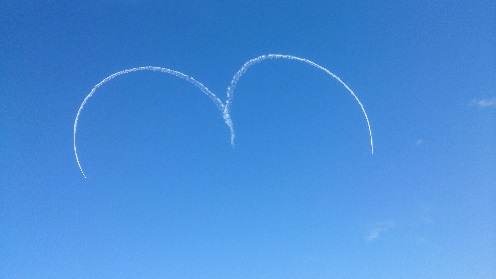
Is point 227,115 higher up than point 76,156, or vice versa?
point 227,115

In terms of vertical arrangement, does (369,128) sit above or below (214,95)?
below

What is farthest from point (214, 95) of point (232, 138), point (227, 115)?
point (232, 138)

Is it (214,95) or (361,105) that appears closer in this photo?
(361,105)

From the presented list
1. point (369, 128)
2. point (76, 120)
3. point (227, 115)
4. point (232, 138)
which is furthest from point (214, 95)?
point (369, 128)

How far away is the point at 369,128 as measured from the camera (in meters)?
54.1

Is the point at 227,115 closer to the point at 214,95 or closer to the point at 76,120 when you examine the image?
the point at 214,95

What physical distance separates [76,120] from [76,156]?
710 centimetres

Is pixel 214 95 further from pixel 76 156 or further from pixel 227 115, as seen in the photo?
pixel 76 156

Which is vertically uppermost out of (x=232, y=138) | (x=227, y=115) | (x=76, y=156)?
(x=227, y=115)

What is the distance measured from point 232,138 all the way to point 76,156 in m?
30.1

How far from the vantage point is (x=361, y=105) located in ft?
179

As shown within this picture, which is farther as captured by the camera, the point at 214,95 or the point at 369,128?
the point at 214,95

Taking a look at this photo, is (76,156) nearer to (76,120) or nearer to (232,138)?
(76,120)

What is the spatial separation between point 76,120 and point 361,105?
55343mm
